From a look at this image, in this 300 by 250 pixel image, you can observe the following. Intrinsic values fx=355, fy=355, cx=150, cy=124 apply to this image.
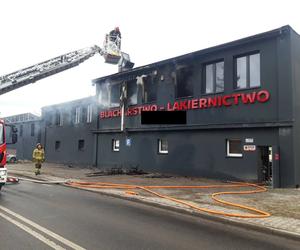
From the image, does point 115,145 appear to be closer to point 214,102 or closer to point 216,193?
point 214,102

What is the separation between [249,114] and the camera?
53.4ft

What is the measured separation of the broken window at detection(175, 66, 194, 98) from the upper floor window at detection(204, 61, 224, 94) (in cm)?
98

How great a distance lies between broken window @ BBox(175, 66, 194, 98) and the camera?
1945cm

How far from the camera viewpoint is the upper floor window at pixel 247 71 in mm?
16375

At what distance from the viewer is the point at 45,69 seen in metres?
16.9

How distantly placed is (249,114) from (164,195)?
652 cm

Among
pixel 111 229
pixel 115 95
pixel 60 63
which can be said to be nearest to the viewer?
pixel 111 229

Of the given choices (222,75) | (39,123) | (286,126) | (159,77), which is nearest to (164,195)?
(286,126)

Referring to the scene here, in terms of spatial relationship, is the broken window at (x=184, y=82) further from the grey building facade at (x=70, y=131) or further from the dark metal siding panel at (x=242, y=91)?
the grey building facade at (x=70, y=131)

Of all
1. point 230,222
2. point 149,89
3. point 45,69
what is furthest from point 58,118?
point 230,222

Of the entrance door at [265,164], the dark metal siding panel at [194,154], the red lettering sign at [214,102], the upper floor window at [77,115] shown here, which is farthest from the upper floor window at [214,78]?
the upper floor window at [77,115]

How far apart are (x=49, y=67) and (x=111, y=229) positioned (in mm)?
11571

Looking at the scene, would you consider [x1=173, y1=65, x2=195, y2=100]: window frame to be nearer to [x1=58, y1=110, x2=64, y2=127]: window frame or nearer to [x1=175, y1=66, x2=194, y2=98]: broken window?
[x1=175, y1=66, x2=194, y2=98]: broken window

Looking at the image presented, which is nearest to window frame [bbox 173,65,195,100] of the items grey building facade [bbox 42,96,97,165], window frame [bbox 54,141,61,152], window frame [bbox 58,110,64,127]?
grey building facade [bbox 42,96,97,165]
